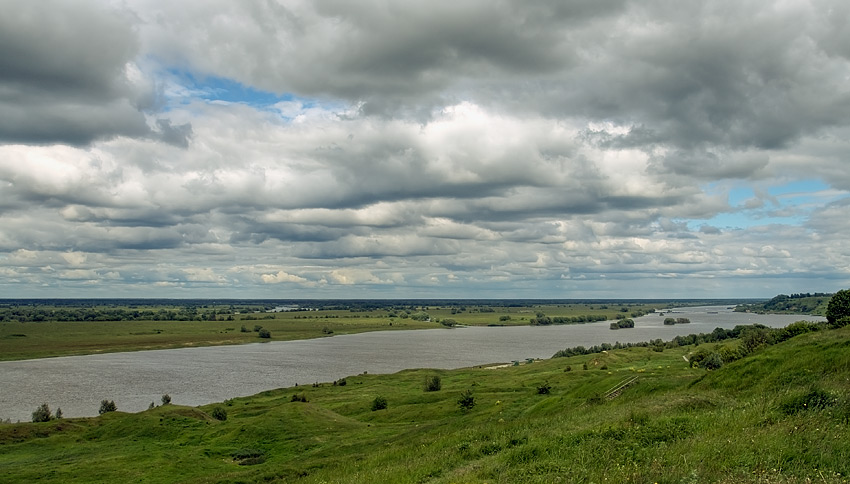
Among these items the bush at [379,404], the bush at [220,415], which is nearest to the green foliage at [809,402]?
the bush at [379,404]

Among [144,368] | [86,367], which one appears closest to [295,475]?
[144,368]

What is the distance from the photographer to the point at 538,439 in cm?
2014

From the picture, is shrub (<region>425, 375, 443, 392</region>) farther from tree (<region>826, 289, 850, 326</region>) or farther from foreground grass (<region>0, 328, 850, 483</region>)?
tree (<region>826, 289, 850, 326</region>)

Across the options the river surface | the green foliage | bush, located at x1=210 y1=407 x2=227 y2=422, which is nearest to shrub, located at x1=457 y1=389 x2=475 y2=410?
bush, located at x1=210 y1=407 x2=227 y2=422

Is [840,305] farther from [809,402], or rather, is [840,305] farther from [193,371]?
[193,371]

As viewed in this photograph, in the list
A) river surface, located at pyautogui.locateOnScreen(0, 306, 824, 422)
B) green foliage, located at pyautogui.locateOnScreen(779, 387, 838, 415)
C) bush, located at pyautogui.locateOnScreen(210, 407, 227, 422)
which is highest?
green foliage, located at pyautogui.locateOnScreen(779, 387, 838, 415)

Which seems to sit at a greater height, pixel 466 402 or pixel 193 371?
pixel 466 402

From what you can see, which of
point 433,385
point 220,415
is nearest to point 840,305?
point 433,385

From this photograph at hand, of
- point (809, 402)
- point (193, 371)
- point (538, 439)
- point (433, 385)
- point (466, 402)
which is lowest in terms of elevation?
point (193, 371)

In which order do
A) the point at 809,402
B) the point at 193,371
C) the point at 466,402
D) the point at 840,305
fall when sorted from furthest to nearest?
the point at 193,371 → the point at 840,305 → the point at 466,402 → the point at 809,402

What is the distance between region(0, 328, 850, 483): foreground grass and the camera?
46.0ft

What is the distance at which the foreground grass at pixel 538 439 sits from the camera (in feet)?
46.0

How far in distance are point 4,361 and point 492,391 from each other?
15087 centimetres

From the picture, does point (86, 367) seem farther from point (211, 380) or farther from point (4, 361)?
point (211, 380)
